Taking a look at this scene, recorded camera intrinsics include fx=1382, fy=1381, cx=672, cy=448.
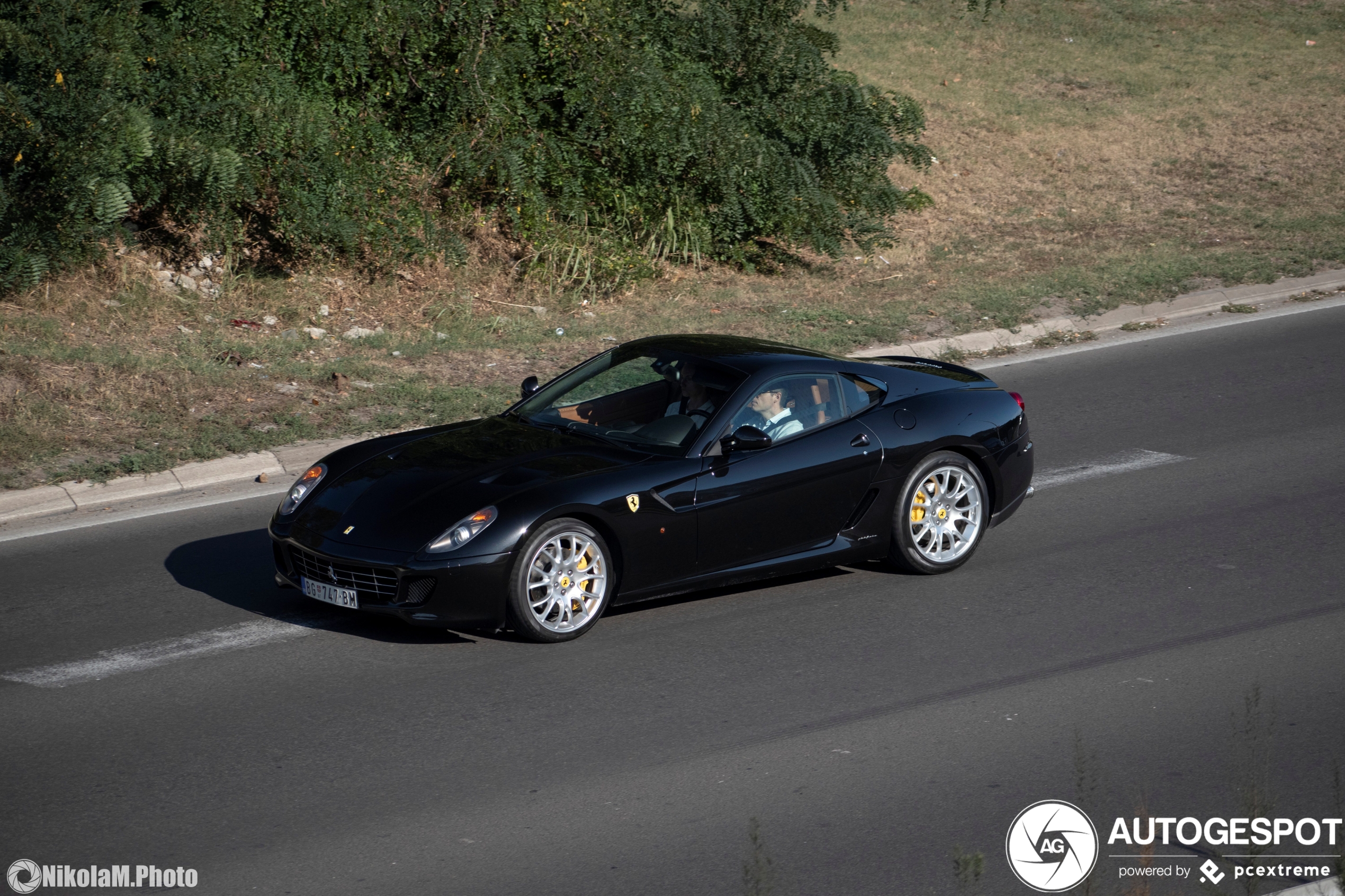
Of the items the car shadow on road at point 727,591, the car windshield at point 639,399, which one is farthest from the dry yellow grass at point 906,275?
the car shadow on road at point 727,591

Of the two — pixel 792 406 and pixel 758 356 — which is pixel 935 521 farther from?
pixel 758 356

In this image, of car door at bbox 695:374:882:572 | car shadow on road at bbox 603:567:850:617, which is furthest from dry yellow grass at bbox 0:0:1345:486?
car door at bbox 695:374:882:572

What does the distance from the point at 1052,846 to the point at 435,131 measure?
12.6 meters

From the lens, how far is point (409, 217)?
1449 centimetres

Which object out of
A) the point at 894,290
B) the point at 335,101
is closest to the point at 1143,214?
the point at 894,290

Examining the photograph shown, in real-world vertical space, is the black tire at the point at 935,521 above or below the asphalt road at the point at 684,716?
above

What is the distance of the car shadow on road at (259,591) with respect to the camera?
6930 millimetres

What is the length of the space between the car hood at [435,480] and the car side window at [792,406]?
0.71 m

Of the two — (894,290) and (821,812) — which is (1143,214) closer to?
(894,290)

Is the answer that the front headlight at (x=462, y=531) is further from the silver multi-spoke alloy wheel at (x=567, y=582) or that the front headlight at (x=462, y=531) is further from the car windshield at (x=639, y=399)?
the car windshield at (x=639, y=399)

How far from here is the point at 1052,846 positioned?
16.1ft

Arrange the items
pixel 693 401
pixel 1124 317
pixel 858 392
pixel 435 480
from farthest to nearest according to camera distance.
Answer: pixel 1124 317
pixel 858 392
pixel 693 401
pixel 435 480

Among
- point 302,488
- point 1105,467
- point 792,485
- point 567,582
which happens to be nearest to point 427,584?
point 567,582

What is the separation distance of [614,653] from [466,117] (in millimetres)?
10257
